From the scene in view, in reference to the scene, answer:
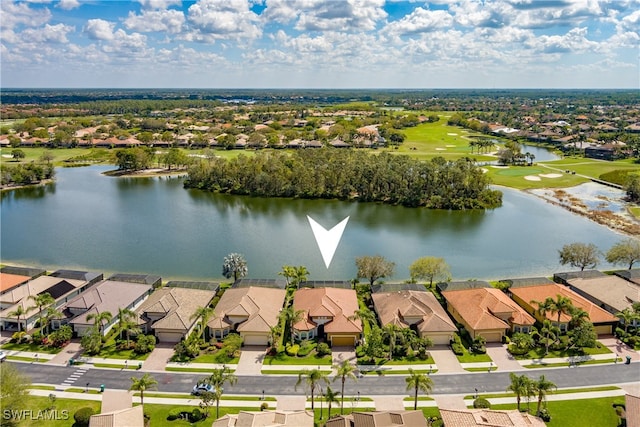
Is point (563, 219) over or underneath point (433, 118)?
underneath

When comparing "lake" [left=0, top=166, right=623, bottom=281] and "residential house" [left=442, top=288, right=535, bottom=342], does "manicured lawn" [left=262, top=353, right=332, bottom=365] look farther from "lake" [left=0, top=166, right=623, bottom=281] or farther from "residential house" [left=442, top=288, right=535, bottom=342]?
"lake" [left=0, top=166, right=623, bottom=281]

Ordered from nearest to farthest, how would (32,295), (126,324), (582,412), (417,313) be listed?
(582,412) < (126,324) < (417,313) < (32,295)

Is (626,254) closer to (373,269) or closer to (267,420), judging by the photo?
(373,269)

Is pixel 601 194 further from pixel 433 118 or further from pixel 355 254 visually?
pixel 433 118

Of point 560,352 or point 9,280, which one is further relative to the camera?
point 9,280

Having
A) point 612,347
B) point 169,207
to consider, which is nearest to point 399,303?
point 612,347

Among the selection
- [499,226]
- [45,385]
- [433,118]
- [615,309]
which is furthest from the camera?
[433,118]

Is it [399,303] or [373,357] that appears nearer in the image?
[373,357]
